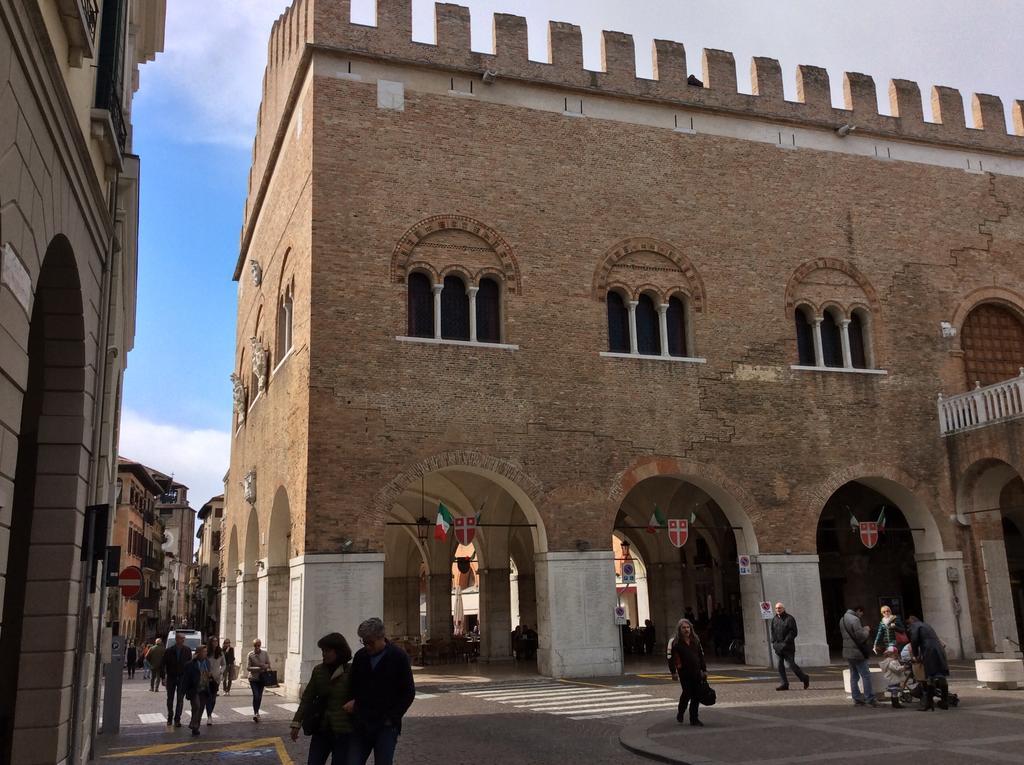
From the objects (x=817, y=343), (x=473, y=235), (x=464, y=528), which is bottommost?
(x=464, y=528)

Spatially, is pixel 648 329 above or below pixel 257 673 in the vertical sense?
above

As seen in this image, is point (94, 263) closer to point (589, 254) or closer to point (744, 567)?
point (589, 254)

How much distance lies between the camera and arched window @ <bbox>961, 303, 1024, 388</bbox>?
854 inches

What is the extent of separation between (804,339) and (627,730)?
1245 cm

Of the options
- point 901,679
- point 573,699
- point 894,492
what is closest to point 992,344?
point 894,492

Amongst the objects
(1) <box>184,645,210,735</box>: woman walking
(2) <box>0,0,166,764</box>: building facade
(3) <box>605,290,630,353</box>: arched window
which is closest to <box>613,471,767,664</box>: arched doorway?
(3) <box>605,290,630,353</box>: arched window

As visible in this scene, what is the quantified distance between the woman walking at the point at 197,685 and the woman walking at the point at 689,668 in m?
6.42

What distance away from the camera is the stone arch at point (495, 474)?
1702cm

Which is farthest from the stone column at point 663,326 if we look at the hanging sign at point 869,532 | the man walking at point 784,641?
the man walking at point 784,641

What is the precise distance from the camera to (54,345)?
26.2 ft

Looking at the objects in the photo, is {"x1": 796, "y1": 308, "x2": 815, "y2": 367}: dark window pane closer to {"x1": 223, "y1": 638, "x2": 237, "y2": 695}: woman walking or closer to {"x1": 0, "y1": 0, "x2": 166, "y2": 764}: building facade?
{"x1": 223, "y1": 638, "x2": 237, "y2": 695}: woman walking

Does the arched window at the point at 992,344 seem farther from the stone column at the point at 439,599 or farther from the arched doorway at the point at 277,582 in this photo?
the arched doorway at the point at 277,582

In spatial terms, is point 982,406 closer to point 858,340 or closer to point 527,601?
point 858,340

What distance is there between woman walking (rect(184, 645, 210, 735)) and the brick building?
2.69 metres
